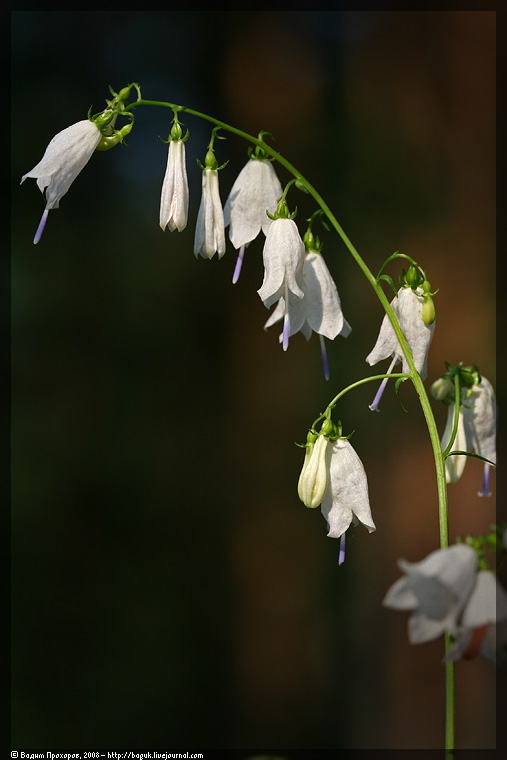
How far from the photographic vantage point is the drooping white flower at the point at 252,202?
0.90m

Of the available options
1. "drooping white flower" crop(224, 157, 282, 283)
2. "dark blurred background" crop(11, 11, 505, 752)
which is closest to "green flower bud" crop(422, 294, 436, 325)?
"drooping white flower" crop(224, 157, 282, 283)

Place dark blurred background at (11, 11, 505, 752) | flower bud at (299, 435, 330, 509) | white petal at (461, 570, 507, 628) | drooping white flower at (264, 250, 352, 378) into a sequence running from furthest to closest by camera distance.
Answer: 1. dark blurred background at (11, 11, 505, 752)
2. drooping white flower at (264, 250, 352, 378)
3. flower bud at (299, 435, 330, 509)
4. white petal at (461, 570, 507, 628)

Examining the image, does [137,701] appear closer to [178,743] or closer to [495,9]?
[178,743]

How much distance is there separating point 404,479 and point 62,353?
4.37ft

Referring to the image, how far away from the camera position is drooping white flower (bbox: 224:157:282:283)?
0.90 metres

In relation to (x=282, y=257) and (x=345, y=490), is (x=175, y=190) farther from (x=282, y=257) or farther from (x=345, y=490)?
(x=345, y=490)

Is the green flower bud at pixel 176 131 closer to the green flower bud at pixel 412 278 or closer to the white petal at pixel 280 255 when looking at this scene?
the white petal at pixel 280 255

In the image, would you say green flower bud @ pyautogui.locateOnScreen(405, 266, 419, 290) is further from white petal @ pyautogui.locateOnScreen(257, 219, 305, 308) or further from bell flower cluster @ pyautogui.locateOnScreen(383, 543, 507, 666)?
bell flower cluster @ pyautogui.locateOnScreen(383, 543, 507, 666)

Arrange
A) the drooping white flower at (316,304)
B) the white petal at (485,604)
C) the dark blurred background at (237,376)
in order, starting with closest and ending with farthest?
the white petal at (485,604), the drooping white flower at (316,304), the dark blurred background at (237,376)

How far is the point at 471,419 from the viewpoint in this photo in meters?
0.89

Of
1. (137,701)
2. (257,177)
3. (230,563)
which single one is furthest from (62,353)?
(257,177)

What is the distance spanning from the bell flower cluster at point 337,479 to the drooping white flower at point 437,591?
237 millimetres

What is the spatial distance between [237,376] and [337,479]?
1.85m

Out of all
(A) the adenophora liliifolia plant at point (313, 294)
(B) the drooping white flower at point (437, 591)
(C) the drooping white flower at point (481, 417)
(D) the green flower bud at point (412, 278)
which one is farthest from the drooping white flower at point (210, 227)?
(B) the drooping white flower at point (437, 591)
